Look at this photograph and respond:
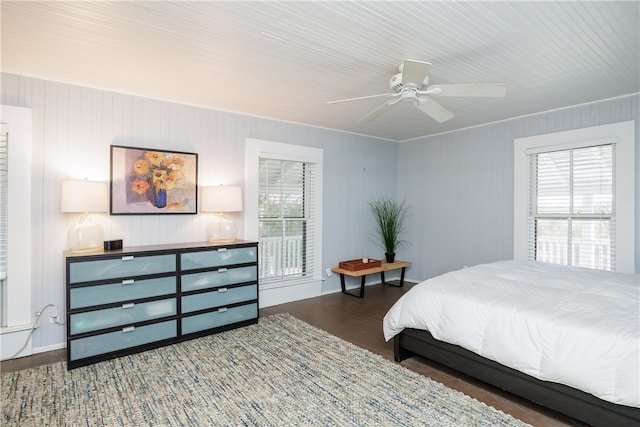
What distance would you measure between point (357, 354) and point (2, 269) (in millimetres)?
3133

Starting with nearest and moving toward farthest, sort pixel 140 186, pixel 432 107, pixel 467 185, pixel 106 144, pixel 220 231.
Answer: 1. pixel 432 107
2. pixel 106 144
3. pixel 140 186
4. pixel 220 231
5. pixel 467 185

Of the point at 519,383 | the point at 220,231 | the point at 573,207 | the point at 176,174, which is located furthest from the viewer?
the point at 573,207

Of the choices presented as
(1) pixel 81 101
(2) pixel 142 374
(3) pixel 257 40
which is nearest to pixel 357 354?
(2) pixel 142 374

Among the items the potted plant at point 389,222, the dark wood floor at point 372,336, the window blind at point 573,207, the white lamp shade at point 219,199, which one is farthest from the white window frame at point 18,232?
the window blind at point 573,207

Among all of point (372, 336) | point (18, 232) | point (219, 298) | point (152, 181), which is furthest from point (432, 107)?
point (18, 232)

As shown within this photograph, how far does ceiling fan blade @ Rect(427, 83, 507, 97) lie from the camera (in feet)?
7.85

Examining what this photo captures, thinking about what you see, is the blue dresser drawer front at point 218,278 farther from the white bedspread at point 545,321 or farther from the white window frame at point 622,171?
the white window frame at point 622,171

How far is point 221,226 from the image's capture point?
155 inches

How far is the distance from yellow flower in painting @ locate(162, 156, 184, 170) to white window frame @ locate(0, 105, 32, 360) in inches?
44.1

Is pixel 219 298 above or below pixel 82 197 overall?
below

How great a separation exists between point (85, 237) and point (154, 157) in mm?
1028

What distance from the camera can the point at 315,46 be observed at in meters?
2.53

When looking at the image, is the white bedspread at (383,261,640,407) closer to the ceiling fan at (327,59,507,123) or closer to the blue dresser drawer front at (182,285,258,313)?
the ceiling fan at (327,59,507,123)

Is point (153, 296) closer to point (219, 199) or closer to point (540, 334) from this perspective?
point (219, 199)
